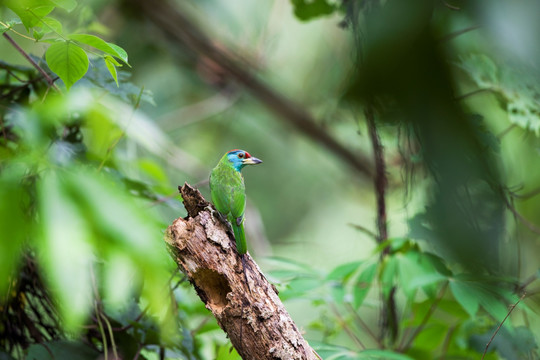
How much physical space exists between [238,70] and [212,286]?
3.25 m

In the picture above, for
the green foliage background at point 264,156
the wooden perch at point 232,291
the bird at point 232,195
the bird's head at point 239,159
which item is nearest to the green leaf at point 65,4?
the green foliage background at point 264,156

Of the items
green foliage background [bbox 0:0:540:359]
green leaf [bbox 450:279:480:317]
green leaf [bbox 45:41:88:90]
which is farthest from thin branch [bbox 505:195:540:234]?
A: green leaf [bbox 45:41:88:90]

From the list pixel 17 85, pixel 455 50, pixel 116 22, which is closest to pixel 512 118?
pixel 455 50

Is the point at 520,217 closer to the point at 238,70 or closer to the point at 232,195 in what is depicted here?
the point at 232,195

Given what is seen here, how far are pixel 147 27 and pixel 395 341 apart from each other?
133 inches

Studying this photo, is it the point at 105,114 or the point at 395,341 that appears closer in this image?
the point at 105,114

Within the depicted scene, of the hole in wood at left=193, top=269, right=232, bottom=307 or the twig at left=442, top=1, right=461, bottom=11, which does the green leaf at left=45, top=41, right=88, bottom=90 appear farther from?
the twig at left=442, top=1, right=461, bottom=11

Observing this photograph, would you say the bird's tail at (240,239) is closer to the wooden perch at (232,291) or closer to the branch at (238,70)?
the wooden perch at (232,291)

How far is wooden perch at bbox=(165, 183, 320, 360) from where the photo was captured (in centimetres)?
141

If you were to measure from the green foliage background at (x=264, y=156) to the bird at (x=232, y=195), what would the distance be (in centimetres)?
17

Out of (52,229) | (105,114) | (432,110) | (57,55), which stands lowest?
(105,114)

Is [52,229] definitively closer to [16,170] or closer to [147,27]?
[16,170]

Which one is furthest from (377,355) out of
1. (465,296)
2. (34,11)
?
(34,11)

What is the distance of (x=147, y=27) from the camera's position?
4.69m
